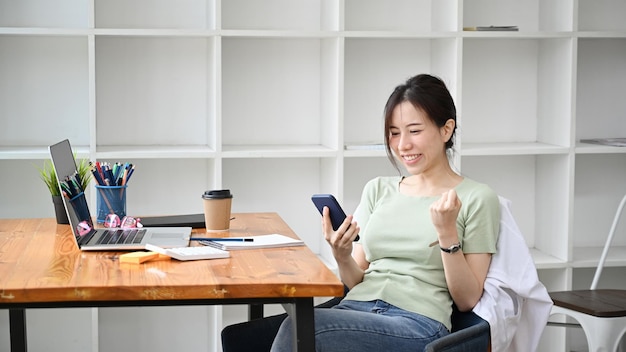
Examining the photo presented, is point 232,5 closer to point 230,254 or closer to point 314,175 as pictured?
point 314,175

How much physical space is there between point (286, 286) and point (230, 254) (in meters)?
0.38

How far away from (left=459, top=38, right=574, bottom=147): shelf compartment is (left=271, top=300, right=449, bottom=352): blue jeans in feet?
5.91

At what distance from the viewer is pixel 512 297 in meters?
2.28

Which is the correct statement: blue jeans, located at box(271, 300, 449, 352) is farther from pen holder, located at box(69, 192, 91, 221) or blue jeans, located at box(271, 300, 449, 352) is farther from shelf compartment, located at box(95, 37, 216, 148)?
shelf compartment, located at box(95, 37, 216, 148)

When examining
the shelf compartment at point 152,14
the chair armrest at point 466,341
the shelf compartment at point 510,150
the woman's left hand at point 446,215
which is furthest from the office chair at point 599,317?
the shelf compartment at point 152,14

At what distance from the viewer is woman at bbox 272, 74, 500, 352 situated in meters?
2.11

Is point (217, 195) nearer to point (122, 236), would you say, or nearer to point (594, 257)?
point (122, 236)

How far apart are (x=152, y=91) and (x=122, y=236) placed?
55.4 inches

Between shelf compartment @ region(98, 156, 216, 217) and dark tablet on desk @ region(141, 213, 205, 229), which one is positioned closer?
dark tablet on desk @ region(141, 213, 205, 229)

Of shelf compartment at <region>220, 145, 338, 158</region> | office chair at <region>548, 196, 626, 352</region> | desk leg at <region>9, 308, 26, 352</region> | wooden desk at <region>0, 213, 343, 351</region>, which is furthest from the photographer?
shelf compartment at <region>220, 145, 338, 158</region>

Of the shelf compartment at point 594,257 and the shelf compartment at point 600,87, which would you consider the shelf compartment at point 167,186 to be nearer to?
the shelf compartment at point 594,257

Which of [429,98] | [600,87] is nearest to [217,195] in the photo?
[429,98]

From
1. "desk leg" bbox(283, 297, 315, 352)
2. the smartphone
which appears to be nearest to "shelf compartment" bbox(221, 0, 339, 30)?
the smartphone

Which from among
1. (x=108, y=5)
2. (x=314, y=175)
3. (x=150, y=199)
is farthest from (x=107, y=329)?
(x=108, y=5)
